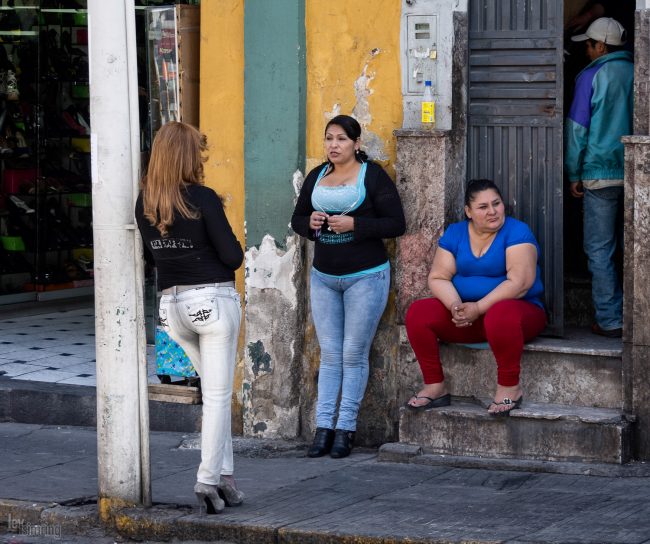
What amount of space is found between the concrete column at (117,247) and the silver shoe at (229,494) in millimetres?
414

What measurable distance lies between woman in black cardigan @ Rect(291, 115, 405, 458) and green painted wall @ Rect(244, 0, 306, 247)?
28 centimetres

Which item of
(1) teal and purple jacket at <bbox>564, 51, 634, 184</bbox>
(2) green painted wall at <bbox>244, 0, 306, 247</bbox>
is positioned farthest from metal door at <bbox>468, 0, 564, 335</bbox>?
(2) green painted wall at <bbox>244, 0, 306, 247</bbox>

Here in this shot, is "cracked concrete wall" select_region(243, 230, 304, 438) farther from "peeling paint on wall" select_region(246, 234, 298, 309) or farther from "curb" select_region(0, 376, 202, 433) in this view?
"curb" select_region(0, 376, 202, 433)

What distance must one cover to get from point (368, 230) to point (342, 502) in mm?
1641

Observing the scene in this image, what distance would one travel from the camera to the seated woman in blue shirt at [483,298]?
7414mm

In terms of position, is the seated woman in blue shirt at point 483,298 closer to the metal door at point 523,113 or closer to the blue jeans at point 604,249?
the metal door at point 523,113

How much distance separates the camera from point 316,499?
6836 millimetres

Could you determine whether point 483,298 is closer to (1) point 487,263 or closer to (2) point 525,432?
(1) point 487,263

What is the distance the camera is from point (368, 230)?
25.2ft

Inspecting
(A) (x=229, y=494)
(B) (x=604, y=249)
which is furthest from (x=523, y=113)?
(A) (x=229, y=494)

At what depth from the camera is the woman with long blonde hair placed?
6320 millimetres

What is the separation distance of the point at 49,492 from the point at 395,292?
223cm

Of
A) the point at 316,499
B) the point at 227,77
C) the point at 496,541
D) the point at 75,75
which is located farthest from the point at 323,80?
the point at 75,75

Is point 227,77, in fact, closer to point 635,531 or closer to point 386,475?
point 386,475
